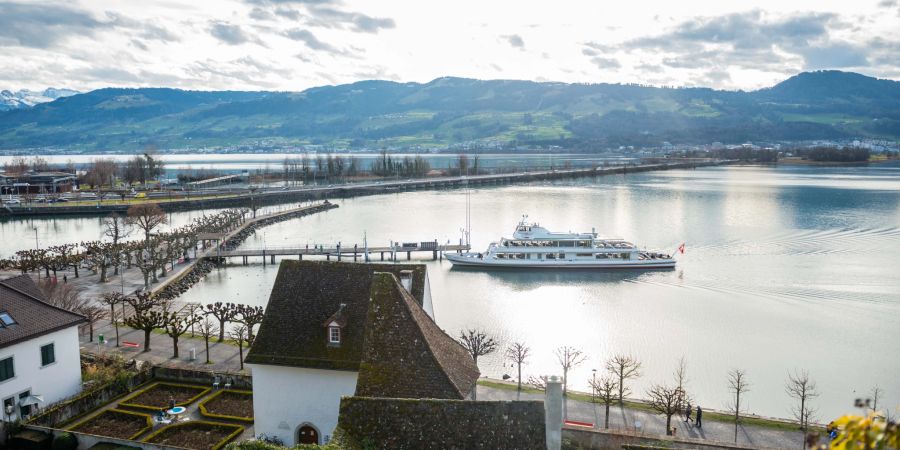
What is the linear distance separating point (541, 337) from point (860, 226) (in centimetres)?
5266

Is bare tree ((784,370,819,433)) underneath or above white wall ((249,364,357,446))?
underneath

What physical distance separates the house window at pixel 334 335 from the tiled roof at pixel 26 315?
1034 cm

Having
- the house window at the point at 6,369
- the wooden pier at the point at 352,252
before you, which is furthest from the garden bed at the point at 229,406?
the wooden pier at the point at 352,252

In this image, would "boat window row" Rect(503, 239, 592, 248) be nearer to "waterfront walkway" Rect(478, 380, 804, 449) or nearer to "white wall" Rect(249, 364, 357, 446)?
"waterfront walkway" Rect(478, 380, 804, 449)

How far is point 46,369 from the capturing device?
21234 millimetres

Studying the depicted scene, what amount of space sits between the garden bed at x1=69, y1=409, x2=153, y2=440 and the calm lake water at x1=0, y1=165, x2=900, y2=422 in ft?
45.7

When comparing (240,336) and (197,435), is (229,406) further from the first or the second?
(240,336)

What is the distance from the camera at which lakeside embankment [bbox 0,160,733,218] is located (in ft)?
294

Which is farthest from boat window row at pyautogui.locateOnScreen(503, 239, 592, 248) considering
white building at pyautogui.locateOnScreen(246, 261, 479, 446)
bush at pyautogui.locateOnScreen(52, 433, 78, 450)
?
bush at pyautogui.locateOnScreen(52, 433, 78, 450)

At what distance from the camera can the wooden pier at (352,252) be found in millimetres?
54938

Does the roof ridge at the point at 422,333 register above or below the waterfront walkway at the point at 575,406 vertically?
above

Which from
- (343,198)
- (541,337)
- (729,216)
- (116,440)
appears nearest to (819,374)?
(541,337)

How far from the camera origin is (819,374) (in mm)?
29500

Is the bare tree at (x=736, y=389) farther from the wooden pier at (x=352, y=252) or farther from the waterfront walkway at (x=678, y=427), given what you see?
the wooden pier at (x=352, y=252)
